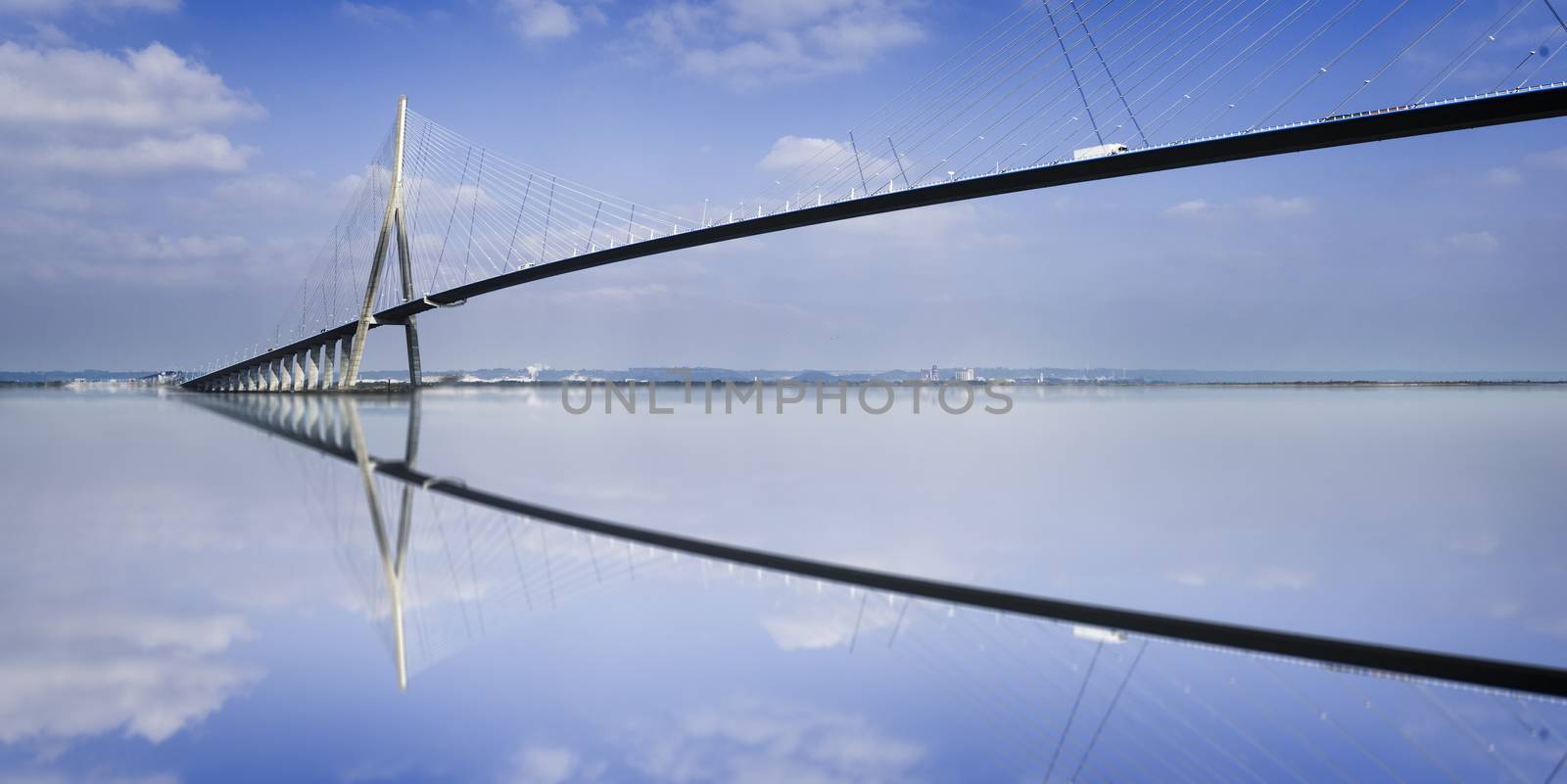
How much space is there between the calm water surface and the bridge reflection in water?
0.06 ft

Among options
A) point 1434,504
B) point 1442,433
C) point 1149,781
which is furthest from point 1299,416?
point 1149,781

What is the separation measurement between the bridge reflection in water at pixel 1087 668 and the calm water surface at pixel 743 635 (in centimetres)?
2

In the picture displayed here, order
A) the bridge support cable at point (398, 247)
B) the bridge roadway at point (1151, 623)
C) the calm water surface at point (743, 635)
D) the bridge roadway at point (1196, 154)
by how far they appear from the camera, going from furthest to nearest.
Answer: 1. the bridge support cable at point (398, 247)
2. the bridge roadway at point (1196, 154)
3. the bridge roadway at point (1151, 623)
4. the calm water surface at point (743, 635)

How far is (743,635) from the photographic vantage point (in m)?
3.69

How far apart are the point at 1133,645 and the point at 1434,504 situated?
5.86m

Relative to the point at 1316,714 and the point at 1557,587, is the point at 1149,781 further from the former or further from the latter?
the point at 1557,587

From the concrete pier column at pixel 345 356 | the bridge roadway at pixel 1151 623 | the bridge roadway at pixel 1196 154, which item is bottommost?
the bridge roadway at pixel 1151 623

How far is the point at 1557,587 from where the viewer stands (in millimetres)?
4859

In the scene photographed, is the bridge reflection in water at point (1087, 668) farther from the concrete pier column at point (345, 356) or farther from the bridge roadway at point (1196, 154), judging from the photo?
the concrete pier column at point (345, 356)

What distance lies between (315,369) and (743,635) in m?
42.5

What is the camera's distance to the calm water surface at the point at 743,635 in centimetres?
257

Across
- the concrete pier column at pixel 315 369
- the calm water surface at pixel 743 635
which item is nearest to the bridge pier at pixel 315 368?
the concrete pier column at pixel 315 369

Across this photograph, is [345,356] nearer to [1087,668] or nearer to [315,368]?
[315,368]

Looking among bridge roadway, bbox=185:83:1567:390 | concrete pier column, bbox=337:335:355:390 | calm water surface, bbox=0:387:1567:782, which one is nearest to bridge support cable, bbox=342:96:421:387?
concrete pier column, bbox=337:335:355:390
